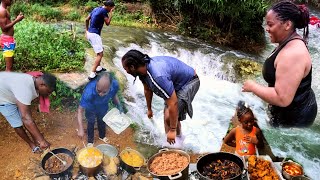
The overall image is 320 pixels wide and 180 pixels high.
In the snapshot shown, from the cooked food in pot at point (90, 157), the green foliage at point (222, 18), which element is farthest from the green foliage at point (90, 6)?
the cooked food in pot at point (90, 157)

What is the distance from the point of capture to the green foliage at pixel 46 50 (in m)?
6.73

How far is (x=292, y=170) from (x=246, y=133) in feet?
2.66

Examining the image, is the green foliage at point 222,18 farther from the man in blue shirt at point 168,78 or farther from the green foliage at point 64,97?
the man in blue shirt at point 168,78

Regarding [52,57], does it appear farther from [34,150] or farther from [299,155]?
[299,155]

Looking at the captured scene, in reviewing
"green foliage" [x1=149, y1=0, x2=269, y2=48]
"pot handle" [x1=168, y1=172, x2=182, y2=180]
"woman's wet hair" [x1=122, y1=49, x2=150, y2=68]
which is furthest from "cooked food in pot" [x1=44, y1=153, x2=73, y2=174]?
"green foliage" [x1=149, y1=0, x2=269, y2=48]

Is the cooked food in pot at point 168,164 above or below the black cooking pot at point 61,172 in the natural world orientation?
above

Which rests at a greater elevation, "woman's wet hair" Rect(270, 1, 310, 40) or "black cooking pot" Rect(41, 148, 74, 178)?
"woman's wet hair" Rect(270, 1, 310, 40)

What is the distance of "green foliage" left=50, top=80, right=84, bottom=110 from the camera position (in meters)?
6.26

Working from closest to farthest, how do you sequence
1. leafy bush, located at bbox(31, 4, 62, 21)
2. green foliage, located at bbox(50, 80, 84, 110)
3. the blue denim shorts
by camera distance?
the blue denim shorts → green foliage, located at bbox(50, 80, 84, 110) → leafy bush, located at bbox(31, 4, 62, 21)

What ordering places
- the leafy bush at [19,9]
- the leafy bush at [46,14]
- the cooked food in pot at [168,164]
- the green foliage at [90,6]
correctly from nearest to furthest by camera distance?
the cooked food in pot at [168,164] < the leafy bush at [46,14] < the leafy bush at [19,9] < the green foliage at [90,6]

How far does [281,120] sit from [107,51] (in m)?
6.06

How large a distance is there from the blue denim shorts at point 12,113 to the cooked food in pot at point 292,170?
12.2 ft

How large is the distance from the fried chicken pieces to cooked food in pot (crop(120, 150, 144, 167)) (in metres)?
1.52

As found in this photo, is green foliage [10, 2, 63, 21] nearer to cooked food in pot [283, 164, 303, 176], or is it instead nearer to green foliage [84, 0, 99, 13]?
green foliage [84, 0, 99, 13]
